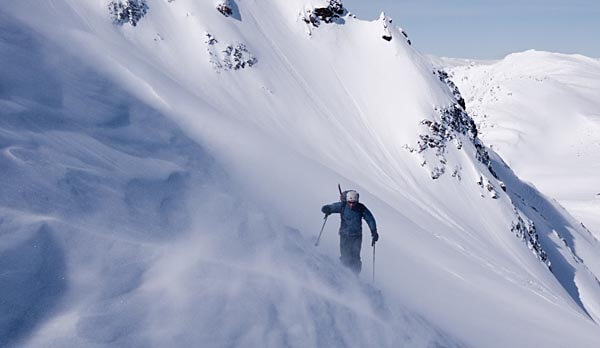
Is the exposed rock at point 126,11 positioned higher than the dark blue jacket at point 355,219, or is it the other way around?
the exposed rock at point 126,11

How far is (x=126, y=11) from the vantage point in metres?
28.2

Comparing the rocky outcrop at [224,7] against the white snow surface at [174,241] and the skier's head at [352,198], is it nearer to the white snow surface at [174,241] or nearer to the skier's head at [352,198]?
the white snow surface at [174,241]

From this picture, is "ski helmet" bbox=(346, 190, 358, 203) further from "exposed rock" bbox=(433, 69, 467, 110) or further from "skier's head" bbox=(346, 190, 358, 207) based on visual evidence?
"exposed rock" bbox=(433, 69, 467, 110)

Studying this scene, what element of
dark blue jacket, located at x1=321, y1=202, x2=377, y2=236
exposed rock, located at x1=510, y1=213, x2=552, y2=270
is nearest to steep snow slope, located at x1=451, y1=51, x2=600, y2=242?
exposed rock, located at x1=510, y1=213, x2=552, y2=270

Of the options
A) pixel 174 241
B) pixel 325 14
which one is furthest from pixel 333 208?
pixel 325 14

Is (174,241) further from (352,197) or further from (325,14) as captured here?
(325,14)

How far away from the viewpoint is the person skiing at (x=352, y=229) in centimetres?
802

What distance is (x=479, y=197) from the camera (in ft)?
Result: 114

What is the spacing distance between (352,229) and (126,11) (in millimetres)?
25950

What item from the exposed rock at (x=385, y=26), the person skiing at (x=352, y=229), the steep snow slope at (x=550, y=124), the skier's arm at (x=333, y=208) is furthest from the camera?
the steep snow slope at (x=550, y=124)

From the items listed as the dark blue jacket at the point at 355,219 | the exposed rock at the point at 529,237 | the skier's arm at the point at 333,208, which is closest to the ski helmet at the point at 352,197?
the dark blue jacket at the point at 355,219

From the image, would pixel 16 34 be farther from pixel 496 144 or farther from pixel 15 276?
pixel 496 144

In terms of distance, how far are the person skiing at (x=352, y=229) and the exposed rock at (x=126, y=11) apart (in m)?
25.0

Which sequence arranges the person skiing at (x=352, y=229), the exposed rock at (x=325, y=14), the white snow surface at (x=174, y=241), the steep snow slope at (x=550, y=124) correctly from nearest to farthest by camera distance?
1. the white snow surface at (x=174, y=241)
2. the person skiing at (x=352, y=229)
3. the exposed rock at (x=325, y=14)
4. the steep snow slope at (x=550, y=124)
